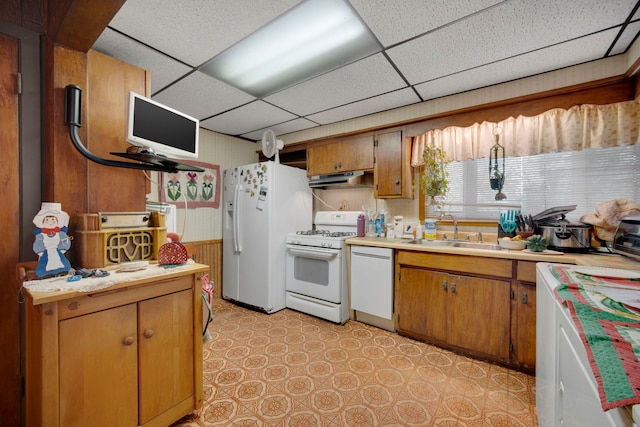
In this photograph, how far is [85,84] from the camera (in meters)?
1.52

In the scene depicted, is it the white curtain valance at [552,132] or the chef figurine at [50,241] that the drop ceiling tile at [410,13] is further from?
the chef figurine at [50,241]

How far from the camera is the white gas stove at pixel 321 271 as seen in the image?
2.77 metres

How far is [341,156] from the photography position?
3.29 metres

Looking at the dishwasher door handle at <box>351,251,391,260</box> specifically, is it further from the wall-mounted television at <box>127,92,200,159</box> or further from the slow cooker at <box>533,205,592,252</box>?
the wall-mounted television at <box>127,92,200,159</box>

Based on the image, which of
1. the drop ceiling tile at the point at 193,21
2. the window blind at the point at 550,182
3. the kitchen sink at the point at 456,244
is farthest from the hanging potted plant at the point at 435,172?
the drop ceiling tile at the point at 193,21

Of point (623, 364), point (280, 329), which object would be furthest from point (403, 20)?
point (280, 329)

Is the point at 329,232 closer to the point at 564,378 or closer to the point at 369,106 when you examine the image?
the point at 369,106

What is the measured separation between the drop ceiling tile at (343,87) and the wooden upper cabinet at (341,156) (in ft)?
1.78

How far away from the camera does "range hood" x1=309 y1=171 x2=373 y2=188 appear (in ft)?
10.3

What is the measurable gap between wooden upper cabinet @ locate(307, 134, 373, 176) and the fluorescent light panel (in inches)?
44.5

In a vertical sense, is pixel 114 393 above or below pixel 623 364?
below

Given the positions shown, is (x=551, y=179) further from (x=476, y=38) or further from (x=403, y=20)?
(x=403, y=20)

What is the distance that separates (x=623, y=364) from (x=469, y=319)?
1782 millimetres

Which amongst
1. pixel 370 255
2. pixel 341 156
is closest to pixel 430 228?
pixel 370 255
